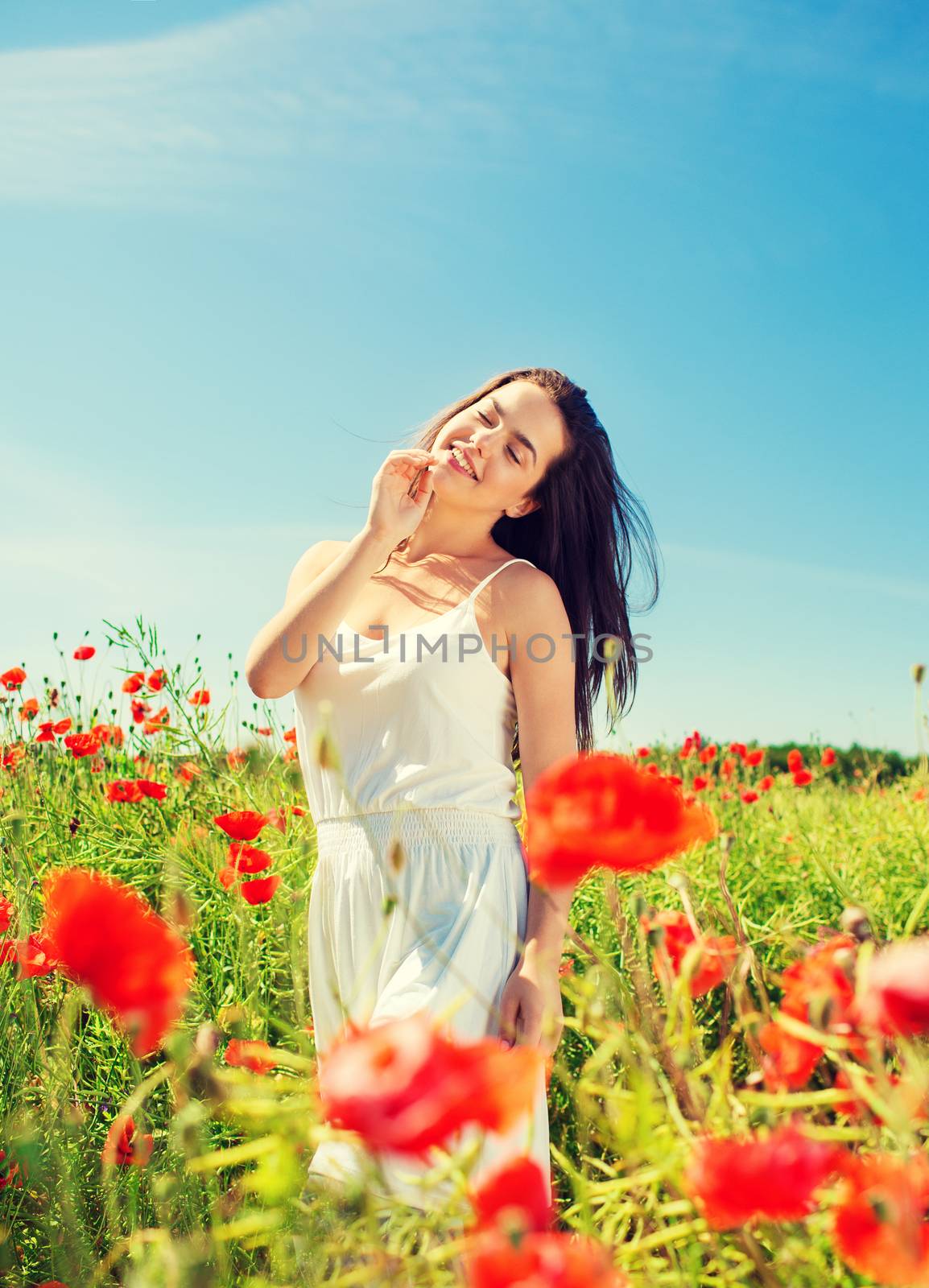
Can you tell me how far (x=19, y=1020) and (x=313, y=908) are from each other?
1114 mm

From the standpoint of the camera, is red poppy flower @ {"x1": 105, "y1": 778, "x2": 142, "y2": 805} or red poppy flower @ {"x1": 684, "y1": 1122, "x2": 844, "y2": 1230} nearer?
red poppy flower @ {"x1": 684, "y1": 1122, "x2": 844, "y2": 1230}

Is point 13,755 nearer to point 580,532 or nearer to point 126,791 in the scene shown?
point 126,791

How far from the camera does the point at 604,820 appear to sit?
67cm

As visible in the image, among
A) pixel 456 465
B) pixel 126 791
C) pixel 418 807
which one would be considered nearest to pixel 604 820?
pixel 418 807

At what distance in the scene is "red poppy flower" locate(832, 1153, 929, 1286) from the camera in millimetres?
493

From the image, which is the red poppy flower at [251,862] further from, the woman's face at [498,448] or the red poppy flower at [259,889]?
the woman's face at [498,448]

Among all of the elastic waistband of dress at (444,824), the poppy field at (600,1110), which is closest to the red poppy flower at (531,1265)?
the poppy field at (600,1110)

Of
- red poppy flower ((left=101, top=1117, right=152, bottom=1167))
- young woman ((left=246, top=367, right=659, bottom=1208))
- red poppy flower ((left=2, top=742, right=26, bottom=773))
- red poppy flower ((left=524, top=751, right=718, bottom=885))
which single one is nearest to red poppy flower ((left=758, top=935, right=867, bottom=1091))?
red poppy flower ((left=524, top=751, right=718, bottom=885))

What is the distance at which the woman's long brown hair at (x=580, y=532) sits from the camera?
7.67ft

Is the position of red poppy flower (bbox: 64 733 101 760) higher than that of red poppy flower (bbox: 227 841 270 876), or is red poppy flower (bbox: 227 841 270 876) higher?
red poppy flower (bbox: 64 733 101 760)

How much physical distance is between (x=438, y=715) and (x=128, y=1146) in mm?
974

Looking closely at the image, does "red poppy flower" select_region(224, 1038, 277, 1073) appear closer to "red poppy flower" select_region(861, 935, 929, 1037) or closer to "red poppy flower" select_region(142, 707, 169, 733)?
"red poppy flower" select_region(861, 935, 929, 1037)

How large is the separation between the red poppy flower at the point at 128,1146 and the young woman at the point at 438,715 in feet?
1.10

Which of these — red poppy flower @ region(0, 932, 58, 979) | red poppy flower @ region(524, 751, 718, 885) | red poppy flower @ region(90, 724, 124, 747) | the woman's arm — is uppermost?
the woman's arm
